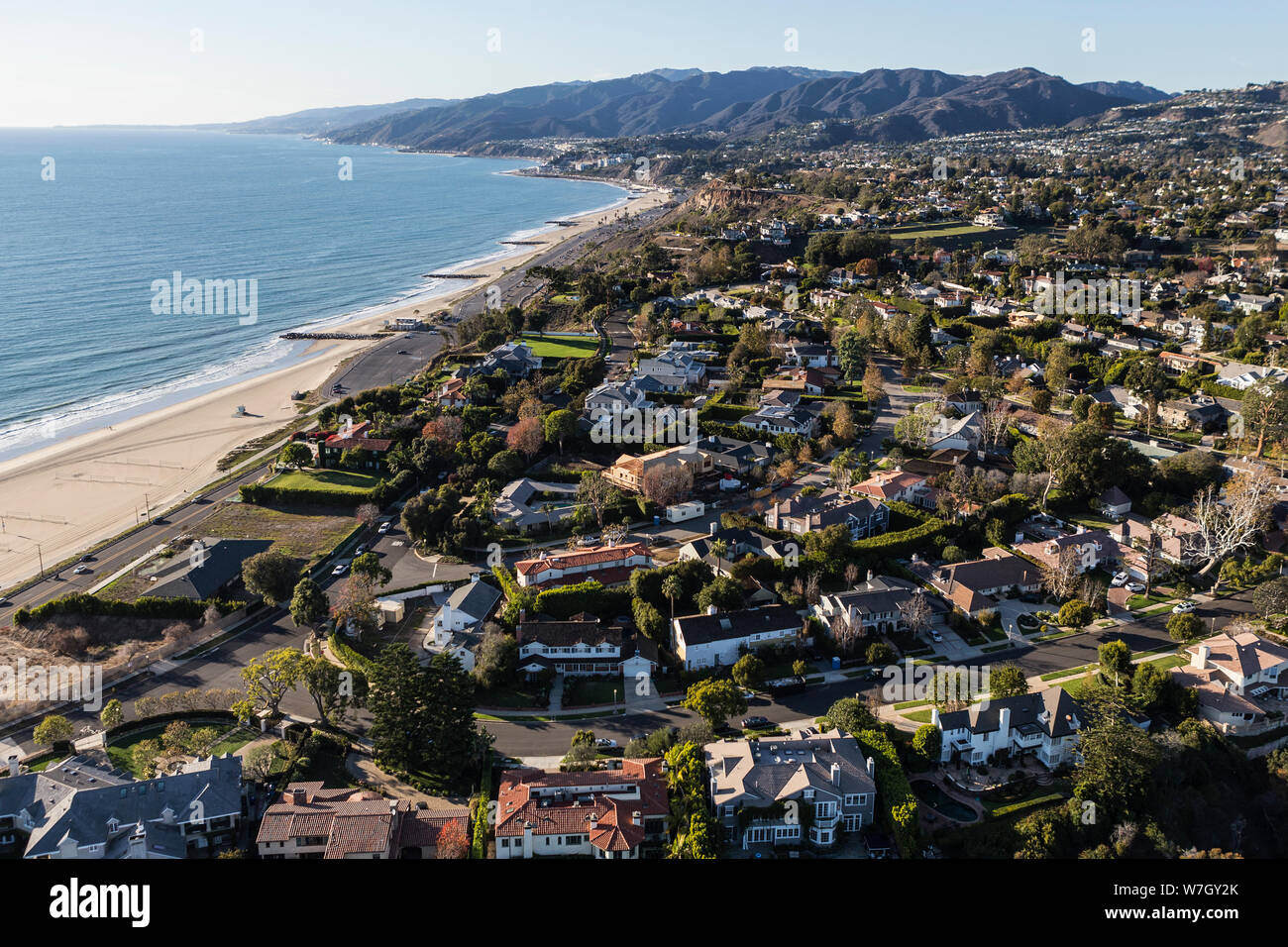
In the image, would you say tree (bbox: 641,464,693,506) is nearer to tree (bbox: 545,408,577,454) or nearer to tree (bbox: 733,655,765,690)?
tree (bbox: 545,408,577,454)

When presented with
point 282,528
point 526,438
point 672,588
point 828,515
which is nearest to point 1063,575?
point 828,515

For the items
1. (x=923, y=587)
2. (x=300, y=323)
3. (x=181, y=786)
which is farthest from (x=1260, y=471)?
(x=300, y=323)

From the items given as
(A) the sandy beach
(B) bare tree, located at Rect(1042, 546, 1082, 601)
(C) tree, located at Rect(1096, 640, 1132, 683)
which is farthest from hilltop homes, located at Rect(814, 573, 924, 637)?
(A) the sandy beach

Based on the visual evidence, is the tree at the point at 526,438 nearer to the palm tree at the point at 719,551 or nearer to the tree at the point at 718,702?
the palm tree at the point at 719,551

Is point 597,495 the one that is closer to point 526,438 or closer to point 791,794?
point 526,438

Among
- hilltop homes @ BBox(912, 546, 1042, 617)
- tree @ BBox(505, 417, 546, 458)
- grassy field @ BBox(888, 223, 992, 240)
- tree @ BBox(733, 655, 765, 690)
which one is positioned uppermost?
grassy field @ BBox(888, 223, 992, 240)

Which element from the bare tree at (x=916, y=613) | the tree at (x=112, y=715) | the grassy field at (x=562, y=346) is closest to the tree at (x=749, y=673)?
the bare tree at (x=916, y=613)

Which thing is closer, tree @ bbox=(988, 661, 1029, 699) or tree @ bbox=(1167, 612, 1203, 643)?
tree @ bbox=(988, 661, 1029, 699)
